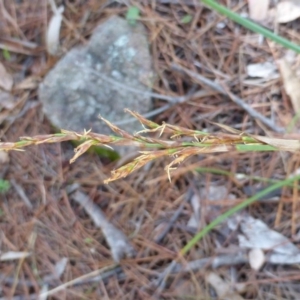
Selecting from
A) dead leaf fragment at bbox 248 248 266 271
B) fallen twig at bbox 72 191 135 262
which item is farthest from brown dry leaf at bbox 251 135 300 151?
fallen twig at bbox 72 191 135 262

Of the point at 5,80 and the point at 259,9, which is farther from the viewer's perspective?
the point at 5,80

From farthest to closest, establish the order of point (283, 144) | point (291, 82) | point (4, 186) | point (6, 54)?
point (6, 54) < point (4, 186) < point (291, 82) < point (283, 144)

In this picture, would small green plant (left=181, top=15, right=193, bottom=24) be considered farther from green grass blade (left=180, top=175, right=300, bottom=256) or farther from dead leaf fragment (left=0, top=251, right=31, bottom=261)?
dead leaf fragment (left=0, top=251, right=31, bottom=261)

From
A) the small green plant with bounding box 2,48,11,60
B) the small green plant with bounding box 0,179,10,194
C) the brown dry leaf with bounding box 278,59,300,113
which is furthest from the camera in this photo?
the small green plant with bounding box 2,48,11,60

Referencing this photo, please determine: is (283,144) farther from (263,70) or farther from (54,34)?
(54,34)

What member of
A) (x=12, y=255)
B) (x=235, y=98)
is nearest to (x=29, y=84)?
(x=12, y=255)

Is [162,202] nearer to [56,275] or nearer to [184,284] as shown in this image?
[184,284]

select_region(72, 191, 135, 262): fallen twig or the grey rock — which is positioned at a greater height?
the grey rock

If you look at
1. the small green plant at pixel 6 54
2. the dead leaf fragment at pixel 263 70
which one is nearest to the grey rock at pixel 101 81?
the small green plant at pixel 6 54
